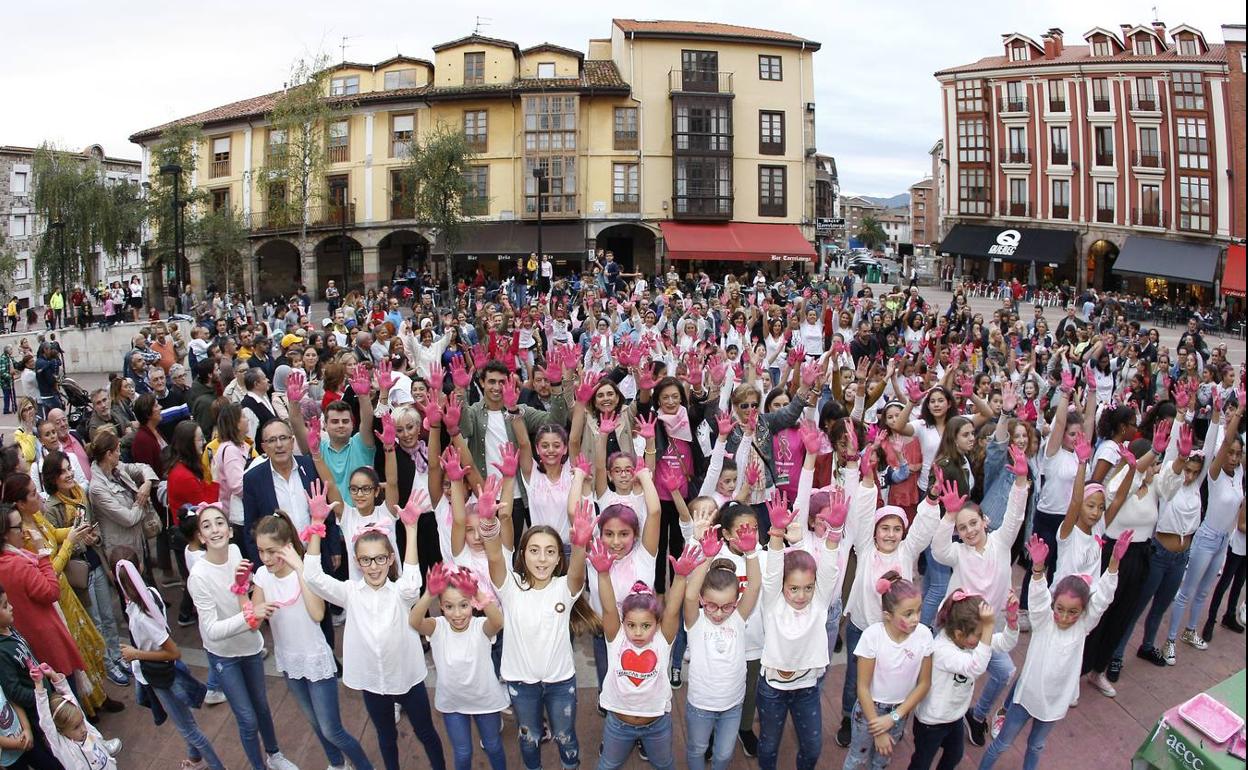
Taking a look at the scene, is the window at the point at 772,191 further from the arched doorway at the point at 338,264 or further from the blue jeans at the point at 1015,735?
the blue jeans at the point at 1015,735

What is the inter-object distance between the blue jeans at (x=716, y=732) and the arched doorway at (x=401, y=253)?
107 ft

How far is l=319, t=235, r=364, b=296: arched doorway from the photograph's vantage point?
35688 millimetres

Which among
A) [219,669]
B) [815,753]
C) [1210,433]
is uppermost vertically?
[1210,433]

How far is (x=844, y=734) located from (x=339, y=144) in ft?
112

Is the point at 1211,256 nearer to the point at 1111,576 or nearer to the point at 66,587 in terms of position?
the point at 1111,576

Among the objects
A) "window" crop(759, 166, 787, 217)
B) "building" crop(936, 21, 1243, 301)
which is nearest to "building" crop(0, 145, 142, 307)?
"window" crop(759, 166, 787, 217)

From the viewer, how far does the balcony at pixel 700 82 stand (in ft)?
106

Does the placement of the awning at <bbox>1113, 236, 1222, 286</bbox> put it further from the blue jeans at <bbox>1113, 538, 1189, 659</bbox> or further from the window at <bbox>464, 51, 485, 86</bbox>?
the blue jeans at <bbox>1113, 538, 1189, 659</bbox>

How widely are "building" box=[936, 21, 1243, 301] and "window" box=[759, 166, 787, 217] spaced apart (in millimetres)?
12483

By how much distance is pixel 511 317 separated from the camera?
13289 millimetres

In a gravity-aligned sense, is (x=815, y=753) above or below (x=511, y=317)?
below

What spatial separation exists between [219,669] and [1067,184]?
140 ft

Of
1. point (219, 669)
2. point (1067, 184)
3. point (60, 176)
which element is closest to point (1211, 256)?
point (1067, 184)

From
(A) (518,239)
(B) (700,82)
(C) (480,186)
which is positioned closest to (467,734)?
(A) (518,239)
